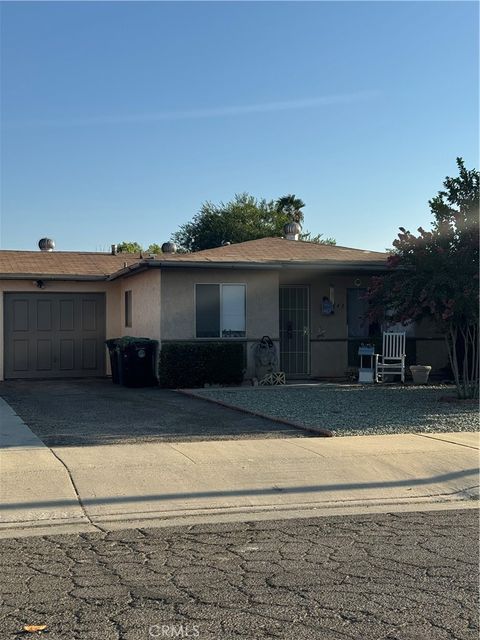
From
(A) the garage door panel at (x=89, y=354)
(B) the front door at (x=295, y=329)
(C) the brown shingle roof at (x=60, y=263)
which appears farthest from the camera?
(A) the garage door panel at (x=89, y=354)

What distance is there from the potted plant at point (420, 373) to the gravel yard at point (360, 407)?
63 centimetres

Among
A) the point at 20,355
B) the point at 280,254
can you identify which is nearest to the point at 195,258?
the point at 280,254

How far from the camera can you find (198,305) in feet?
62.2

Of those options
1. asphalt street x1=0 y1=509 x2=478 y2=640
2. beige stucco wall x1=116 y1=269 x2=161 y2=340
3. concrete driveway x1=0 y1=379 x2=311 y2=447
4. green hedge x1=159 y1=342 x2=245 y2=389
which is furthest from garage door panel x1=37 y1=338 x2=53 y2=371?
asphalt street x1=0 y1=509 x2=478 y2=640

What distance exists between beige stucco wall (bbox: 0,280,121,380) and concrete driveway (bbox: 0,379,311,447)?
4.39 metres

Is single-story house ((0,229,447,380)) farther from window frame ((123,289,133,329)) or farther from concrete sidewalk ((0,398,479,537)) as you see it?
concrete sidewalk ((0,398,479,537))

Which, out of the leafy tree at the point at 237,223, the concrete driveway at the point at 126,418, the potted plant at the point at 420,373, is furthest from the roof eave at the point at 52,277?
the leafy tree at the point at 237,223

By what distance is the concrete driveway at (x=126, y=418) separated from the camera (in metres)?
11.4

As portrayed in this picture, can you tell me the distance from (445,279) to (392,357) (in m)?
Result: 5.20

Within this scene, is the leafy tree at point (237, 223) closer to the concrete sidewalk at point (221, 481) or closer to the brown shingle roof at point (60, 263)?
the brown shingle roof at point (60, 263)

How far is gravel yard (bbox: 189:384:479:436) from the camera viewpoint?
41.3 ft

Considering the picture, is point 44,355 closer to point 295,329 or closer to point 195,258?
point 195,258

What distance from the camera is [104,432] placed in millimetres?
11672

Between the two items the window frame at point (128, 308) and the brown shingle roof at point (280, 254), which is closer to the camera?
the brown shingle roof at point (280, 254)
